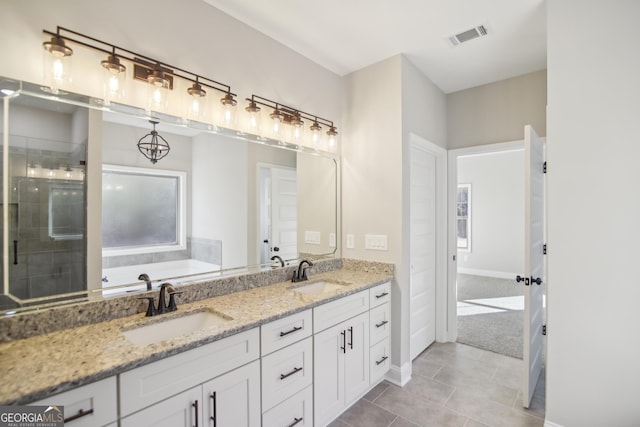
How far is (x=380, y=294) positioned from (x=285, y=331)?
1056 mm

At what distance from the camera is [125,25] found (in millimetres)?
1583

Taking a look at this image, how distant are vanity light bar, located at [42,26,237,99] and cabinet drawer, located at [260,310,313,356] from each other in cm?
151

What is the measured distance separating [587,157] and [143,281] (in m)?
2.74

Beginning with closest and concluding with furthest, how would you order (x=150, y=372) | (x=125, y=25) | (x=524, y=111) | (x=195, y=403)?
1. (x=150, y=372)
2. (x=195, y=403)
3. (x=125, y=25)
4. (x=524, y=111)

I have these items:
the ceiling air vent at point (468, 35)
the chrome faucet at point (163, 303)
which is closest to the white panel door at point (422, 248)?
the ceiling air vent at point (468, 35)

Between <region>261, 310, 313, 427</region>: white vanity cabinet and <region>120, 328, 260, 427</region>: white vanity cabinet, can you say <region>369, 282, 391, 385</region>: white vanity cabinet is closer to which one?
<region>261, 310, 313, 427</region>: white vanity cabinet

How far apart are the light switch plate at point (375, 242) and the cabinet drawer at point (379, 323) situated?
507mm

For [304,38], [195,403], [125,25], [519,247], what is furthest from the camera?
[519,247]

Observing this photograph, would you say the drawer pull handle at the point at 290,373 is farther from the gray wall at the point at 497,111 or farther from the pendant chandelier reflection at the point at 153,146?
the gray wall at the point at 497,111

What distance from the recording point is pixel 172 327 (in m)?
1.58

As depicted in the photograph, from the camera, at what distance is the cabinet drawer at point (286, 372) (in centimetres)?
158

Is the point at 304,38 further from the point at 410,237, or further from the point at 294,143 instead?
the point at 410,237

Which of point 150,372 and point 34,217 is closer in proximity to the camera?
point 150,372

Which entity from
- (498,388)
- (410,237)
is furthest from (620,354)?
(410,237)
